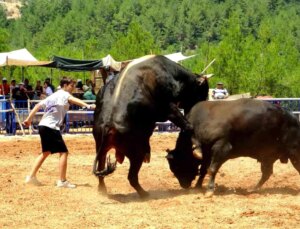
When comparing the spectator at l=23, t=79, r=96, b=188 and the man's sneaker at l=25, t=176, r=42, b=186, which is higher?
the spectator at l=23, t=79, r=96, b=188

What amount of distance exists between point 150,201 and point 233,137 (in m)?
1.48

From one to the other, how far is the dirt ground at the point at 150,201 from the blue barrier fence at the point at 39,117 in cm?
688

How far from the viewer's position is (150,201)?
952cm

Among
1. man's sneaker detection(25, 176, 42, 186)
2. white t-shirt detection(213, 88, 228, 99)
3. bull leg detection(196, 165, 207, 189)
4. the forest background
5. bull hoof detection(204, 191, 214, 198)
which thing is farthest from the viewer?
the forest background

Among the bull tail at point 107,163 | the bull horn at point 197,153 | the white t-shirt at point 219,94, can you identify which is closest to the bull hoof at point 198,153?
the bull horn at point 197,153

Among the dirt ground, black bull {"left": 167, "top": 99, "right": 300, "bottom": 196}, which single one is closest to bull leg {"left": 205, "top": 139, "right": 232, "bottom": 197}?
black bull {"left": 167, "top": 99, "right": 300, "bottom": 196}

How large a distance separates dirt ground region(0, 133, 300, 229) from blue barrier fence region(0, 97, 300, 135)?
6.88 metres

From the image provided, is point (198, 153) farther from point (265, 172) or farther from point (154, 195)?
point (265, 172)

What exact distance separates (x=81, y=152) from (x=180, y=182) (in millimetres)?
5934

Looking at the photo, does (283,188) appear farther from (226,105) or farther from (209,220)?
(209,220)

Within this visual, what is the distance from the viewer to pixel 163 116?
391 inches

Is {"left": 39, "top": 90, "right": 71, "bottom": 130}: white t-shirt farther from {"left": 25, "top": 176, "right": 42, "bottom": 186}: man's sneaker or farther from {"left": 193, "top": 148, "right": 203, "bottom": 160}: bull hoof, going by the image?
{"left": 193, "top": 148, "right": 203, "bottom": 160}: bull hoof

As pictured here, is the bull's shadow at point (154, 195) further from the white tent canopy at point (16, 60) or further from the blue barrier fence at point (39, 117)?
the white tent canopy at point (16, 60)

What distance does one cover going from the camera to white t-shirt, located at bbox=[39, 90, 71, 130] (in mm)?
10836
